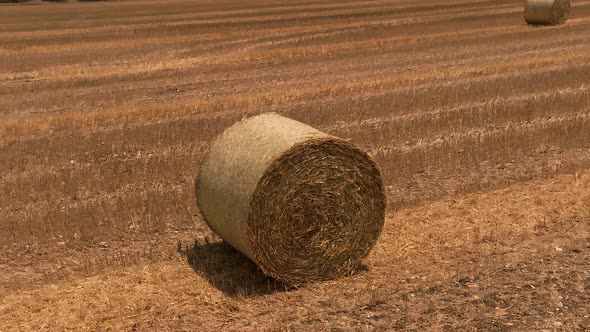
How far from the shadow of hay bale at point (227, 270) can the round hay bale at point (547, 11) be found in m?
19.3

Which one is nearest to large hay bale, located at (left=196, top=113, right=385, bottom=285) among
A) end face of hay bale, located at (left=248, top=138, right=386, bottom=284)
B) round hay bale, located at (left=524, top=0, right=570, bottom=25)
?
end face of hay bale, located at (left=248, top=138, right=386, bottom=284)

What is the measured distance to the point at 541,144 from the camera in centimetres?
1179

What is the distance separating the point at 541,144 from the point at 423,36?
42.5ft

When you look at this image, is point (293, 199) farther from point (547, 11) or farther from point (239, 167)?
point (547, 11)

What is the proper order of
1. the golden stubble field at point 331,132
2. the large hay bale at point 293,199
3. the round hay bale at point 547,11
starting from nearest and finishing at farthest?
the golden stubble field at point 331,132
the large hay bale at point 293,199
the round hay bale at point 547,11

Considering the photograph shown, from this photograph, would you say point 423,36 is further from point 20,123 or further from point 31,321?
point 31,321

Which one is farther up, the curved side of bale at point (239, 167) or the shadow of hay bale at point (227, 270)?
the curved side of bale at point (239, 167)

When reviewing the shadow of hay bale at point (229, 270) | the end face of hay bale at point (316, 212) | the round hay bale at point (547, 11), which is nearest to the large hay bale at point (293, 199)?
the end face of hay bale at point (316, 212)

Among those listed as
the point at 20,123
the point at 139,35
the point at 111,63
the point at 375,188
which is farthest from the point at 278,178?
the point at 139,35

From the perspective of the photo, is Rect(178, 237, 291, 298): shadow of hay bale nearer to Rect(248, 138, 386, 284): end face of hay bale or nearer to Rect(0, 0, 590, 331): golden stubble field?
Rect(0, 0, 590, 331): golden stubble field

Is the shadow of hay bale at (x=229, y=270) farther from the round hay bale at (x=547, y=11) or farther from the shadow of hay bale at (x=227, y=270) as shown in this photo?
the round hay bale at (x=547, y=11)

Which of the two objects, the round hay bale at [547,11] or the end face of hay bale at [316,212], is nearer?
the end face of hay bale at [316,212]

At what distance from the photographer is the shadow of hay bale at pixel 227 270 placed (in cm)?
711

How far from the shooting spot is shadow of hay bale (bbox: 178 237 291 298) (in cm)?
711
